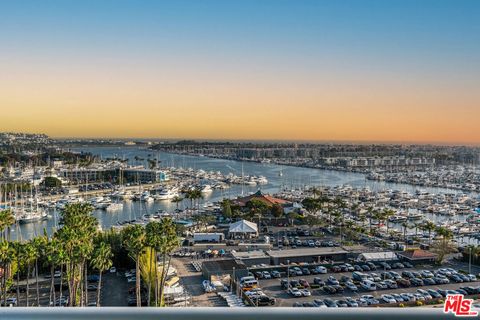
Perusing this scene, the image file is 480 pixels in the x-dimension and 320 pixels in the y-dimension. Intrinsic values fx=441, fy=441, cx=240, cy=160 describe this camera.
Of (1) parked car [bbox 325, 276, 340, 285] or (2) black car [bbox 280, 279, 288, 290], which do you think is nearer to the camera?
(2) black car [bbox 280, 279, 288, 290]

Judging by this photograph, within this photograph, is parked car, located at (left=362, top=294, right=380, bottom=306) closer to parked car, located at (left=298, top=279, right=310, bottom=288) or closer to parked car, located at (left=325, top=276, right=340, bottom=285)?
parked car, located at (left=325, top=276, right=340, bottom=285)

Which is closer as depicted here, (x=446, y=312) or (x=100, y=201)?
(x=446, y=312)

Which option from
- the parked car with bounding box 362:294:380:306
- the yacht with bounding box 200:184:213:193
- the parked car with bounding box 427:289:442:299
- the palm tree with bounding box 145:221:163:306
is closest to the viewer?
the palm tree with bounding box 145:221:163:306

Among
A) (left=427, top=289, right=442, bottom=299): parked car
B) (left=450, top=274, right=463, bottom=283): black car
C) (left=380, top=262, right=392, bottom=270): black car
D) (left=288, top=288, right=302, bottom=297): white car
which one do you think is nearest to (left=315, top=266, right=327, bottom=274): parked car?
(left=380, top=262, right=392, bottom=270): black car

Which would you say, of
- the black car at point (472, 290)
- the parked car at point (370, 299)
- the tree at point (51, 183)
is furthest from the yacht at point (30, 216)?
the black car at point (472, 290)

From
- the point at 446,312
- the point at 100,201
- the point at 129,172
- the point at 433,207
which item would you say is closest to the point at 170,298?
the point at 446,312

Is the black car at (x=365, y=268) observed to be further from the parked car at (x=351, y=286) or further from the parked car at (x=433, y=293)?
the parked car at (x=433, y=293)

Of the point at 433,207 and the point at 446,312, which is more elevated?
the point at 446,312

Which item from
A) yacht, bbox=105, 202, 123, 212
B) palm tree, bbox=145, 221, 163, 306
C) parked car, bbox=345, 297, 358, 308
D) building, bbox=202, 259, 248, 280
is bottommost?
yacht, bbox=105, 202, 123, 212

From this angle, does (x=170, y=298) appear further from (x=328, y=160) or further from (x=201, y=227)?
(x=328, y=160)


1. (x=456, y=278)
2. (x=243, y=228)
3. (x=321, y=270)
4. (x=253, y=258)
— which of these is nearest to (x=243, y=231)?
(x=243, y=228)

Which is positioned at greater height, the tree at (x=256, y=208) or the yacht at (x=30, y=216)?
the tree at (x=256, y=208)
